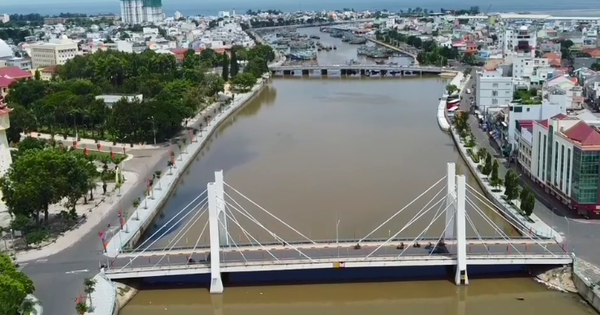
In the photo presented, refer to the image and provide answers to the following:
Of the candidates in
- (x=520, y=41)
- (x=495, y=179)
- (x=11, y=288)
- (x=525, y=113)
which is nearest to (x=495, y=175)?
(x=495, y=179)

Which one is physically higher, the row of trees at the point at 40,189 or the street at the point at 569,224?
the row of trees at the point at 40,189

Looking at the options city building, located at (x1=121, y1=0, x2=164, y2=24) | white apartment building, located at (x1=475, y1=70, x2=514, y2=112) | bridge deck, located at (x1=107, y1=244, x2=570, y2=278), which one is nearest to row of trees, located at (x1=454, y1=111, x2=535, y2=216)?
bridge deck, located at (x1=107, y1=244, x2=570, y2=278)

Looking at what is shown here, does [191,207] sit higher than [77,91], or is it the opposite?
[77,91]

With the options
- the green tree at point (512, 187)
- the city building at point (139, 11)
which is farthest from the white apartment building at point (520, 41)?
the city building at point (139, 11)

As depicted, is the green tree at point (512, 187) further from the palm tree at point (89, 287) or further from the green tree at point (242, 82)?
the green tree at point (242, 82)

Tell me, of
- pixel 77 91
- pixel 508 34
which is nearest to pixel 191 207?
pixel 77 91

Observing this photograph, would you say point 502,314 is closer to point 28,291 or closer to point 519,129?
point 28,291

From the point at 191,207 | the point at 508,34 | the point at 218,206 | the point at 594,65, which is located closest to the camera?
the point at 218,206
